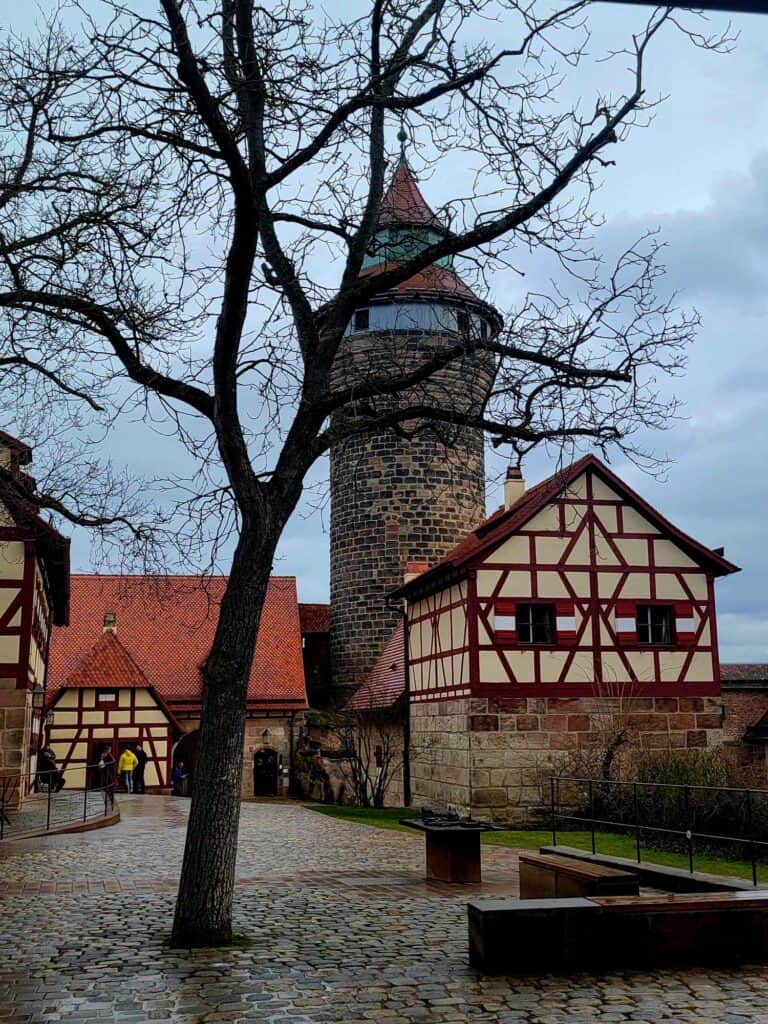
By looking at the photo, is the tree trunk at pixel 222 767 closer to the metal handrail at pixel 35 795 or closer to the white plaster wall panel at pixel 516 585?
the metal handrail at pixel 35 795

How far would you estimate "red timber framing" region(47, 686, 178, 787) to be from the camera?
3209cm

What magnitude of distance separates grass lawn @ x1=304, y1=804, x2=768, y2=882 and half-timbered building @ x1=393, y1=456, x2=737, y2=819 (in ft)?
5.18

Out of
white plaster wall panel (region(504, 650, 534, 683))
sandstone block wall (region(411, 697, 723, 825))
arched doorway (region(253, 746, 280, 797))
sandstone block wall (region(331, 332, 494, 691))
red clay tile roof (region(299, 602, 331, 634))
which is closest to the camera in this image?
sandstone block wall (region(411, 697, 723, 825))

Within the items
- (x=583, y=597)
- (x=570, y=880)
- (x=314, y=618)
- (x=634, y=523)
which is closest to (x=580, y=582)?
(x=583, y=597)

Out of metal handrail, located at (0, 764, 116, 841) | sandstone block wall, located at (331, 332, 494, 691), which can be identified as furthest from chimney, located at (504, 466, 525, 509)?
metal handrail, located at (0, 764, 116, 841)

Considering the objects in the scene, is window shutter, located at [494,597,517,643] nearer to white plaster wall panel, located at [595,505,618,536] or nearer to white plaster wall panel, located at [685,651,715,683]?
white plaster wall panel, located at [595,505,618,536]

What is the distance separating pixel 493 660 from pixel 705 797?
19.8 ft

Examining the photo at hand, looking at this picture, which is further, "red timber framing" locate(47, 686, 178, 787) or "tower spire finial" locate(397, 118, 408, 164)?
"red timber framing" locate(47, 686, 178, 787)

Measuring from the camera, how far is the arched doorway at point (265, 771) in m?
34.8

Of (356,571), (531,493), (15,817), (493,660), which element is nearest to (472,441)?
(356,571)

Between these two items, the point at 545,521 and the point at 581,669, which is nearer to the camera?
the point at 581,669

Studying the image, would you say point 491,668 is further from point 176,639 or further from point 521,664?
point 176,639

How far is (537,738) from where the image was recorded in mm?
21016

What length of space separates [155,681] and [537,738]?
60.6 ft
